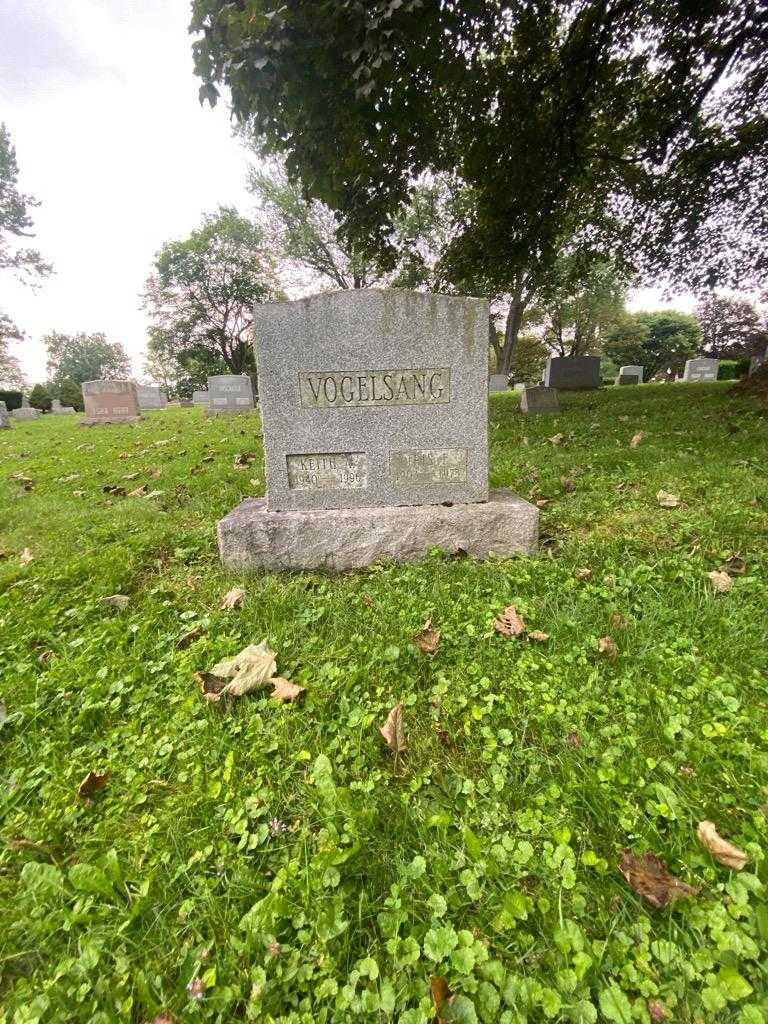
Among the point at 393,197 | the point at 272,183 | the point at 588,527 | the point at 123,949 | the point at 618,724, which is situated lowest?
the point at 123,949

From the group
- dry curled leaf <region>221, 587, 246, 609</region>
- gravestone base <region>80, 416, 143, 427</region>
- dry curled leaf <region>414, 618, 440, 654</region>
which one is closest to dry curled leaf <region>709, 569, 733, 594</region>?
dry curled leaf <region>414, 618, 440, 654</region>

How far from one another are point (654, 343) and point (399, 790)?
167 feet

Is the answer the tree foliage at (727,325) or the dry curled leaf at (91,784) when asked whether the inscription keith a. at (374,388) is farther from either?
the tree foliage at (727,325)

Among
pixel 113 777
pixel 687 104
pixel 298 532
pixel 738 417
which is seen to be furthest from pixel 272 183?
pixel 113 777

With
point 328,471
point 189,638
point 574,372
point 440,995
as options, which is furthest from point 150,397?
point 440,995

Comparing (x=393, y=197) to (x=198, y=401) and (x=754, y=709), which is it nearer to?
(x=754, y=709)

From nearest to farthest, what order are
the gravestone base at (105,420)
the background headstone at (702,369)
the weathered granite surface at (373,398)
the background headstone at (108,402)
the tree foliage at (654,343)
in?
the weathered granite surface at (373,398)
the gravestone base at (105,420)
the background headstone at (108,402)
the background headstone at (702,369)
the tree foliage at (654,343)

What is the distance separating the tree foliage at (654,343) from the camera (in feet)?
131

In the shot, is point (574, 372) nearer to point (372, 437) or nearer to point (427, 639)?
point (372, 437)

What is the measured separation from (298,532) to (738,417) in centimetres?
699

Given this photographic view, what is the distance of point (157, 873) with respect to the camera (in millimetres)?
1244

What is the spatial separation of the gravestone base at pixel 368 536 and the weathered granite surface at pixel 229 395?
13132 millimetres

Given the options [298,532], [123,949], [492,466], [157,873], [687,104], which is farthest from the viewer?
[687,104]

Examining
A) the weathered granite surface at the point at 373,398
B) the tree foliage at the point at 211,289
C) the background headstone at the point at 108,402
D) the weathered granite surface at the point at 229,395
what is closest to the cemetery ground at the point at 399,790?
the weathered granite surface at the point at 373,398
